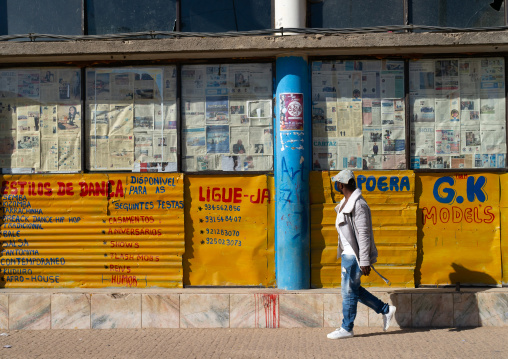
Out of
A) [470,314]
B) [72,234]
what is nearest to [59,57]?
[72,234]

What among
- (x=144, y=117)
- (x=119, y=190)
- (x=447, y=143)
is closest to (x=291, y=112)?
(x=144, y=117)

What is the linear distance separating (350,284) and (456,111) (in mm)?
2977

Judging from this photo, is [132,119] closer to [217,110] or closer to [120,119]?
[120,119]

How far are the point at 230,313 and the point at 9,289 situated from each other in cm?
310

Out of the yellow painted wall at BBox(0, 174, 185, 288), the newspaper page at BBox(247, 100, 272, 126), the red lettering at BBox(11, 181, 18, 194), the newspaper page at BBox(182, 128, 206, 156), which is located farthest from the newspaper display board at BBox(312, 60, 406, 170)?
the red lettering at BBox(11, 181, 18, 194)

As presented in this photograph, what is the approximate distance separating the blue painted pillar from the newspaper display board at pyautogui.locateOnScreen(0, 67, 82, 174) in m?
2.87

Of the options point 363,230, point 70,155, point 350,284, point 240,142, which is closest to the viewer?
point 363,230

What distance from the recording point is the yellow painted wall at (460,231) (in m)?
7.49

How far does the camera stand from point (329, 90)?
7.64 metres

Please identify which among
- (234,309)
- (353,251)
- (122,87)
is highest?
(122,87)

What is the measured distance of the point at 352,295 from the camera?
6.38 meters

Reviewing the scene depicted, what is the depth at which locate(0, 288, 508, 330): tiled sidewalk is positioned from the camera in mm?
7062

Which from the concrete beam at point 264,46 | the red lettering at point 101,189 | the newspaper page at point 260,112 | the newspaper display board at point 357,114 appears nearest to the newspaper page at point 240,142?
the newspaper page at point 260,112

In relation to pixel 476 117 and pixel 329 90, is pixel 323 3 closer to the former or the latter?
pixel 329 90
